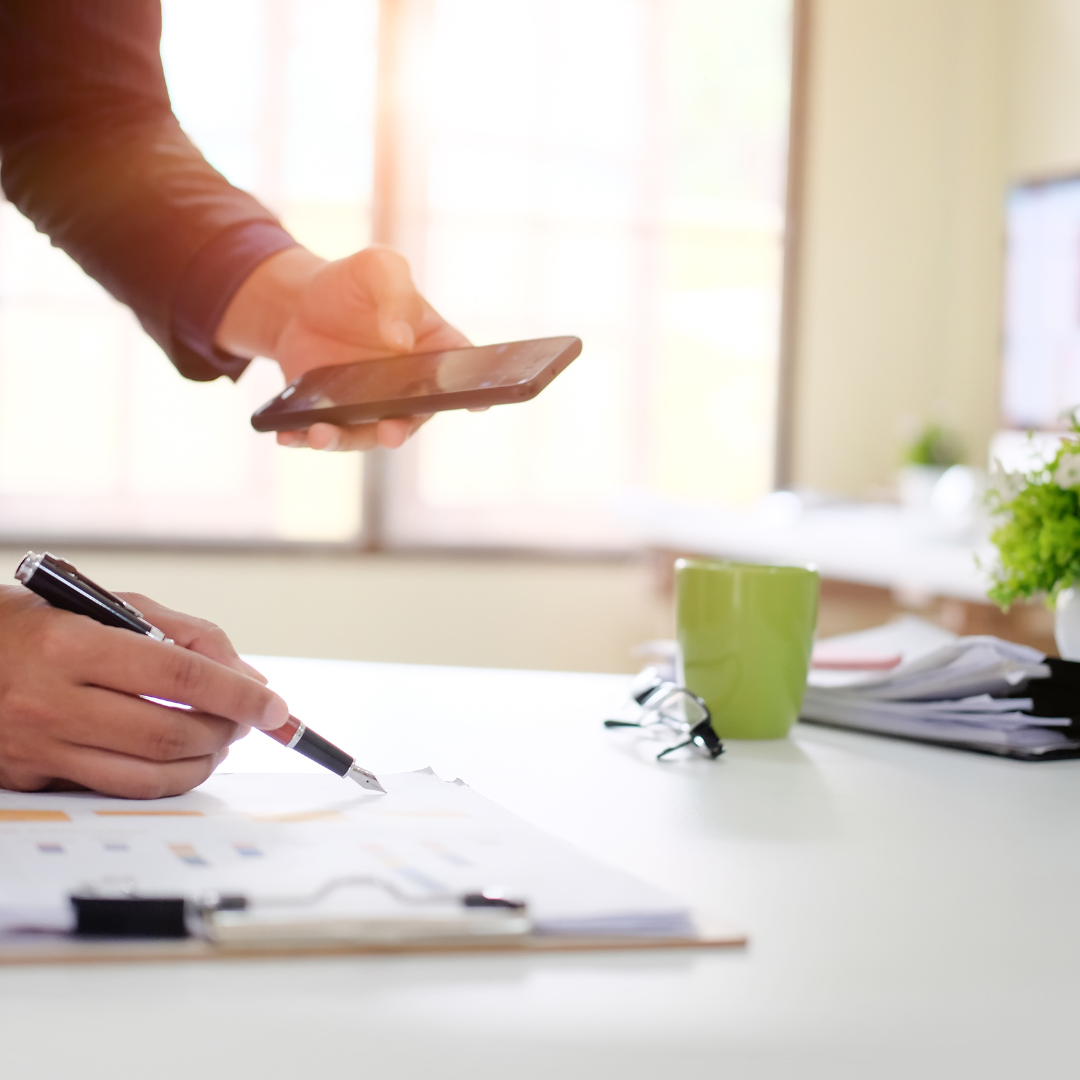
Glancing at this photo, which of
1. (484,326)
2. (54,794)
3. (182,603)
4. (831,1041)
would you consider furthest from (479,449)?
(831,1041)

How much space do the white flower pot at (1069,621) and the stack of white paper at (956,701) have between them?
7 cm

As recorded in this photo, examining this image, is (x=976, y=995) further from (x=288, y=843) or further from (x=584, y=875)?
(x=288, y=843)

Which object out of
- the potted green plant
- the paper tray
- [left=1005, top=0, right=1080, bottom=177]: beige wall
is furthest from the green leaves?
[left=1005, top=0, right=1080, bottom=177]: beige wall

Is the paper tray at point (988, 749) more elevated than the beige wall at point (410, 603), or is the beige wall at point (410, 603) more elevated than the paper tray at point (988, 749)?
the paper tray at point (988, 749)

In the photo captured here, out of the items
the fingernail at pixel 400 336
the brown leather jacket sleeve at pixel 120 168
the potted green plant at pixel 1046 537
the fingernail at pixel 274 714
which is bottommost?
the fingernail at pixel 274 714

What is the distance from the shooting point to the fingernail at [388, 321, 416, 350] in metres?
1.11

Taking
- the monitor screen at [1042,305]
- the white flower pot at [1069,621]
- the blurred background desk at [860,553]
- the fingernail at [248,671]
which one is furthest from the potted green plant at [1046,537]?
the monitor screen at [1042,305]

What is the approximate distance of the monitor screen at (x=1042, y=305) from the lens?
2697 millimetres

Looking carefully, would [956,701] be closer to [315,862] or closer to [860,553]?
[315,862]

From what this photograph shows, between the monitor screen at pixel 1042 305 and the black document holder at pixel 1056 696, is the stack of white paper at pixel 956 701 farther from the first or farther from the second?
the monitor screen at pixel 1042 305

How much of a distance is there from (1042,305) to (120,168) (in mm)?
2029

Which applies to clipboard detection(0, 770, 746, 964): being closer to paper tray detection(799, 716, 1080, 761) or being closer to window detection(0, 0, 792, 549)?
paper tray detection(799, 716, 1080, 761)

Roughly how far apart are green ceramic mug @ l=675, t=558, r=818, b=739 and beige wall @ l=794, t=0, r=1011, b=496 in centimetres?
298

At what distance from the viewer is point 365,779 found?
2.22 ft
